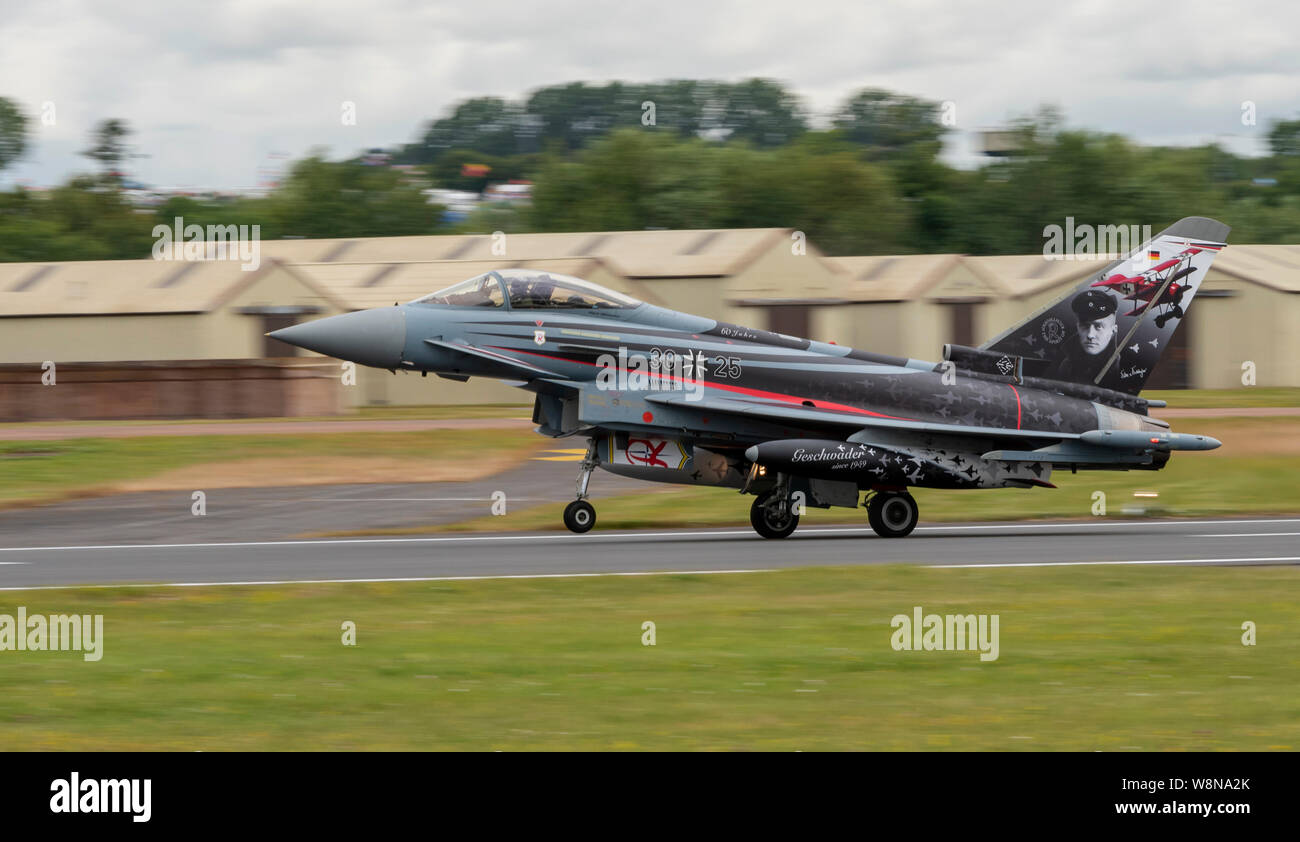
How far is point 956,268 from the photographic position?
55594mm

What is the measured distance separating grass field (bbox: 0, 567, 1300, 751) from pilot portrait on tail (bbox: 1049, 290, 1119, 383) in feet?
18.8

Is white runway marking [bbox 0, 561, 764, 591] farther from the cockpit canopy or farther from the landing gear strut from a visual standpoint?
the cockpit canopy

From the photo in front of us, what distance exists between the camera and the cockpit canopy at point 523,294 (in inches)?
781

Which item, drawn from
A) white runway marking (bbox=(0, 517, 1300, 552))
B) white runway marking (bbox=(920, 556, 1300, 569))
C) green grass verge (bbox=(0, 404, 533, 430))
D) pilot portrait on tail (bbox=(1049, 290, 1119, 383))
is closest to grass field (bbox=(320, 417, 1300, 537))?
white runway marking (bbox=(0, 517, 1300, 552))

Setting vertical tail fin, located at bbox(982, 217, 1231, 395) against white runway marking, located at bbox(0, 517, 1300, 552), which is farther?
vertical tail fin, located at bbox(982, 217, 1231, 395)

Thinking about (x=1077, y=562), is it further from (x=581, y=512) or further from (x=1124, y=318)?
(x=581, y=512)

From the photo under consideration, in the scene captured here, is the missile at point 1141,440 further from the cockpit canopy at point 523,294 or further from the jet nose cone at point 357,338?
the jet nose cone at point 357,338

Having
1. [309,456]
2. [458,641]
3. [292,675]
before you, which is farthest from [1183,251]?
[309,456]

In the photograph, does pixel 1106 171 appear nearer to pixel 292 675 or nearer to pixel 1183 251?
pixel 1183 251

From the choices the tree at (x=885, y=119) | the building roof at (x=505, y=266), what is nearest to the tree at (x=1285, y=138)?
the tree at (x=885, y=119)

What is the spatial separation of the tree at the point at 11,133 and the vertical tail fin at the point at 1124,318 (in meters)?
99.6

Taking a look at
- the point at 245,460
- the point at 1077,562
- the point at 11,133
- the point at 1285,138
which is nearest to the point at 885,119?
the point at 1285,138

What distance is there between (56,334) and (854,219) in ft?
149

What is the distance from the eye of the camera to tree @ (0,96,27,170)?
343 ft
